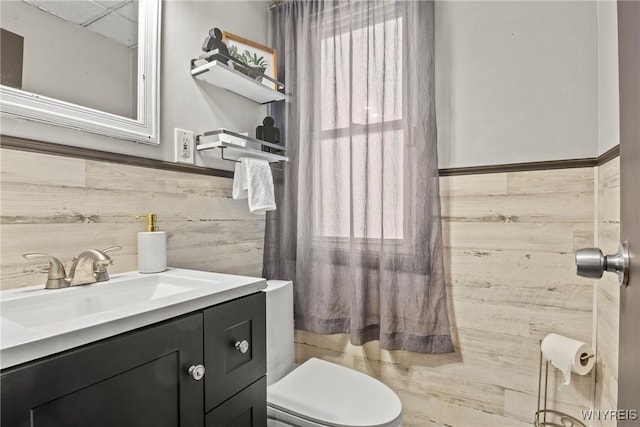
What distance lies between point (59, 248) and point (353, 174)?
1129 millimetres

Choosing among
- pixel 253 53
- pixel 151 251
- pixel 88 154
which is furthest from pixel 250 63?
pixel 151 251

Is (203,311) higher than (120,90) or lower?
lower

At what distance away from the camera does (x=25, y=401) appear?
1.61 ft

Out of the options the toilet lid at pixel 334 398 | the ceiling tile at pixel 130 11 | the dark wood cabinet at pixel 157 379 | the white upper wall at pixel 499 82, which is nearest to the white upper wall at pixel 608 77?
the white upper wall at pixel 499 82

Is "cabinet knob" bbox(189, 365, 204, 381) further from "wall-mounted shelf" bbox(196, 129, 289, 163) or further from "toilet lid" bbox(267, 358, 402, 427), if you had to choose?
"wall-mounted shelf" bbox(196, 129, 289, 163)

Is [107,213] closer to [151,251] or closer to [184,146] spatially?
[151,251]

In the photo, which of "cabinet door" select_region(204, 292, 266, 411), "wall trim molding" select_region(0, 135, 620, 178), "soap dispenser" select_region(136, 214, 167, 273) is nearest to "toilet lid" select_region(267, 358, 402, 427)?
"cabinet door" select_region(204, 292, 266, 411)

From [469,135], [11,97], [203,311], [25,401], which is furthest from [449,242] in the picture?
[11,97]

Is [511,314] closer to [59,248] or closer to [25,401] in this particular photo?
[25,401]

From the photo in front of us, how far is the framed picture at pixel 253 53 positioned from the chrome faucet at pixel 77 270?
3.42 ft

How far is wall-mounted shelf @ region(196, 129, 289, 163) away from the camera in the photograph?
4.57 feet

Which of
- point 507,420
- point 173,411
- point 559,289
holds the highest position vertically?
point 559,289

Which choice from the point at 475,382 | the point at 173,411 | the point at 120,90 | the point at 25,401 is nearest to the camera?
the point at 25,401

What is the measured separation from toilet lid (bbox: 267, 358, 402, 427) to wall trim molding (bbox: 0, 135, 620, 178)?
3.06 ft
